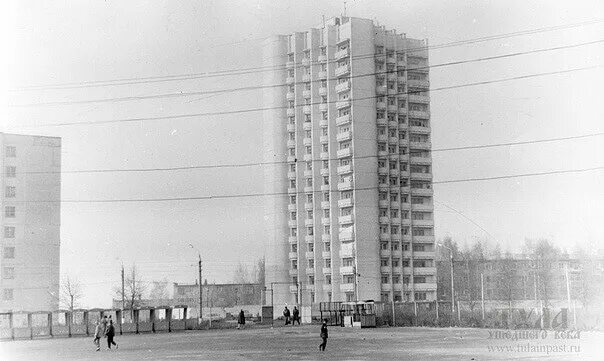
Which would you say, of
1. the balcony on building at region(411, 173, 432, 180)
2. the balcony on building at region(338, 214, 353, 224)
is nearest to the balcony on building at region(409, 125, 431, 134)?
the balcony on building at region(411, 173, 432, 180)

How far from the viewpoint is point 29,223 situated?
96.9 m

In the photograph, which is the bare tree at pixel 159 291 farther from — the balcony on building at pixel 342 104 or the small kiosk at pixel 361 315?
the small kiosk at pixel 361 315

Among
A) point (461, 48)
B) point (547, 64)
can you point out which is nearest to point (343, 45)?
point (461, 48)

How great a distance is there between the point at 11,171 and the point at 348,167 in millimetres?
47301

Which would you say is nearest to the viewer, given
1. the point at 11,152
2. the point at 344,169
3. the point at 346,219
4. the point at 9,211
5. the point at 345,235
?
the point at 9,211

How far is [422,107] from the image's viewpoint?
117 m

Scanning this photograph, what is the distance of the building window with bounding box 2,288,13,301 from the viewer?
306 feet

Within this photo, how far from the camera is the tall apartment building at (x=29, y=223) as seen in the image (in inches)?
3713

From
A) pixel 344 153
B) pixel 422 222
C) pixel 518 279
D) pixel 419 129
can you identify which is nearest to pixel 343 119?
pixel 344 153

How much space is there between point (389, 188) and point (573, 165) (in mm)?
74151

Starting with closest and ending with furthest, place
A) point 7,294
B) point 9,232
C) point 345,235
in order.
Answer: point 7,294, point 9,232, point 345,235

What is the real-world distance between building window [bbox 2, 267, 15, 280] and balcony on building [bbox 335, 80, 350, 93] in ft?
174

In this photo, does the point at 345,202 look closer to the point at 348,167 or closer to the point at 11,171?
the point at 348,167

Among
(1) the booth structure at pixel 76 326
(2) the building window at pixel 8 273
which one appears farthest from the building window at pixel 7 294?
(1) the booth structure at pixel 76 326
